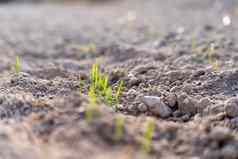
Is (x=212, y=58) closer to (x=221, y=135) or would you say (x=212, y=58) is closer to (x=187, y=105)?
(x=187, y=105)

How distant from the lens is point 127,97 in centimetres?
176

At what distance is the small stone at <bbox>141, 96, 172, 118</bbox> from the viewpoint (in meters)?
1.57

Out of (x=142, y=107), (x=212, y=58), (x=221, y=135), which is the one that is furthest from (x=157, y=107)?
(x=212, y=58)

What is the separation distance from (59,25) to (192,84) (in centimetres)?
301

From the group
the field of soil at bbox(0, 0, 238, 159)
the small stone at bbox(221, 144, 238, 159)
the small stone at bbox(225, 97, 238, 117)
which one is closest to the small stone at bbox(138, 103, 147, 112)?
the field of soil at bbox(0, 0, 238, 159)

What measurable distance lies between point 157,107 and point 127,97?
0.73 ft

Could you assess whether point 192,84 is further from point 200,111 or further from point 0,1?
point 0,1

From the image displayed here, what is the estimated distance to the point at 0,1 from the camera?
30.2 feet

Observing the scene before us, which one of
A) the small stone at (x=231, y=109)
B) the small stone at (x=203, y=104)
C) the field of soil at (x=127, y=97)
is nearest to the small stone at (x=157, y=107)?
the field of soil at (x=127, y=97)

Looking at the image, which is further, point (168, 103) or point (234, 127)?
point (168, 103)

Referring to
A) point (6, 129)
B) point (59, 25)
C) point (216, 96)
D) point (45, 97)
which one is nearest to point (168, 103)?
point (216, 96)

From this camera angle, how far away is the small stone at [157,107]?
157 centimetres

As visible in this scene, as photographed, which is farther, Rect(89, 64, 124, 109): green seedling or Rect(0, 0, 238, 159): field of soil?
Rect(89, 64, 124, 109): green seedling

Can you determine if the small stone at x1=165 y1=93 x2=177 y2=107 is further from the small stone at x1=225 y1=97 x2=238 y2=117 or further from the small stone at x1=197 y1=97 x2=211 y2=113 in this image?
the small stone at x1=225 y1=97 x2=238 y2=117
